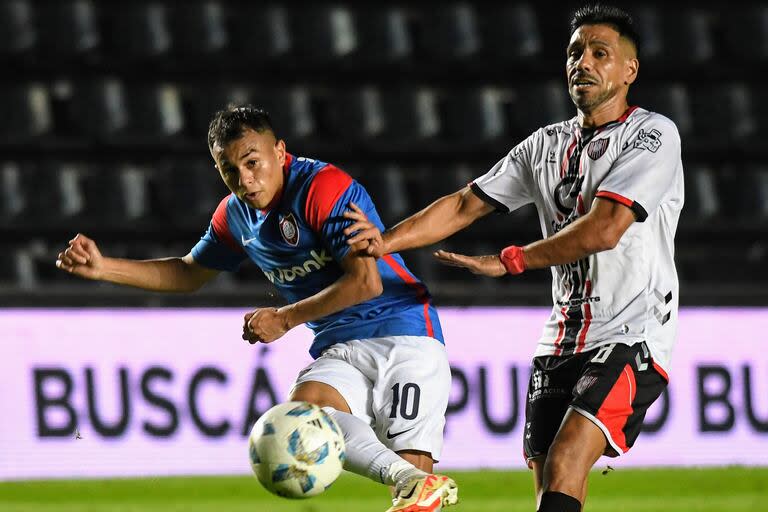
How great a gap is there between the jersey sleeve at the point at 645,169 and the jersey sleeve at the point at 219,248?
1.37m

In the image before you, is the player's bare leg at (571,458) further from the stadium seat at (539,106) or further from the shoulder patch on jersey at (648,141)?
the stadium seat at (539,106)

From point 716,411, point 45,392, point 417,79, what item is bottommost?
point 716,411

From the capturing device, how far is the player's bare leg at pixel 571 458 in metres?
3.45

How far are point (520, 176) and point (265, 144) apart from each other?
82 cm

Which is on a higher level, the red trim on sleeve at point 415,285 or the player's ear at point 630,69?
the player's ear at point 630,69

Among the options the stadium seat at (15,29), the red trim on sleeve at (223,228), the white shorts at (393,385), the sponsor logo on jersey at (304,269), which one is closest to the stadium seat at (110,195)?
the stadium seat at (15,29)

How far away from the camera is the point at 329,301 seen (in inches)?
151

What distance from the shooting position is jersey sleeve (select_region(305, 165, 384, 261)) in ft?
12.9

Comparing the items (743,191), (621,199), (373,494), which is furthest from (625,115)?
(743,191)

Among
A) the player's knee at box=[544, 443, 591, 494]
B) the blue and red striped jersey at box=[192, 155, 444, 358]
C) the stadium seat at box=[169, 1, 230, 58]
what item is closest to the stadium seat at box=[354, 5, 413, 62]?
the stadium seat at box=[169, 1, 230, 58]

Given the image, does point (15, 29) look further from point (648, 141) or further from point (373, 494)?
point (648, 141)

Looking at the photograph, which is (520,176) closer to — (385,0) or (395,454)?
(395,454)

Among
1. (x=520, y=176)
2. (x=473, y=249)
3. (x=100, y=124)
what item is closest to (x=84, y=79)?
(x=100, y=124)

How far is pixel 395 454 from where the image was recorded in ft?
12.5
